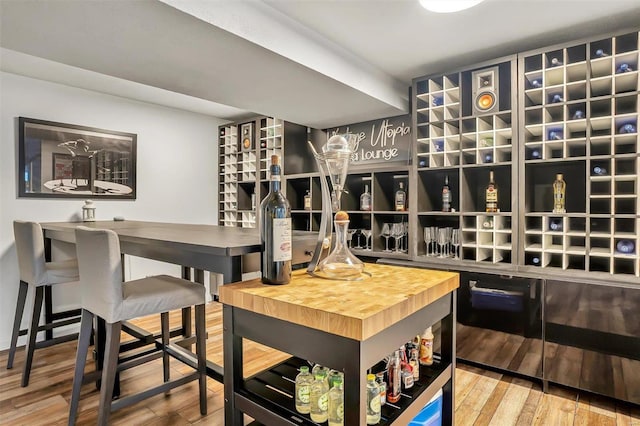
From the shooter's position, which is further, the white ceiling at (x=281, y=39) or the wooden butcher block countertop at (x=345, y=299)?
the white ceiling at (x=281, y=39)

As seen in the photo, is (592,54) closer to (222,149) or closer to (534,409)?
(534,409)

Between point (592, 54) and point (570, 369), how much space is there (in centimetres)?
200

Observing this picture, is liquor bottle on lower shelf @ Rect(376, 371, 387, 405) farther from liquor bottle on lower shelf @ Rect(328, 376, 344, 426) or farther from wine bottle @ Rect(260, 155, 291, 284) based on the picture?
wine bottle @ Rect(260, 155, 291, 284)

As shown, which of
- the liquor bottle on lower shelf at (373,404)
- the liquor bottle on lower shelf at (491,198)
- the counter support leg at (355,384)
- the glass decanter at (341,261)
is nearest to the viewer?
the counter support leg at (355,384)

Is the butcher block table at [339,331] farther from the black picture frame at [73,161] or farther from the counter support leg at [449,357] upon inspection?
the black picture frame at [73,161]

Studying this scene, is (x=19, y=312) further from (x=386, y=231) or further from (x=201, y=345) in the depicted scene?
(x=386, y=231)

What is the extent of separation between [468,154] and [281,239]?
7.25 ft

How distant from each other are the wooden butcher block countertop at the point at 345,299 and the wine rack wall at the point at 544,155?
150cm

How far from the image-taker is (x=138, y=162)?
3.89m

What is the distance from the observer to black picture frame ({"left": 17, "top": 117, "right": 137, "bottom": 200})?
3.08 metres

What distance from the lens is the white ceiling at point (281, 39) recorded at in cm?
167

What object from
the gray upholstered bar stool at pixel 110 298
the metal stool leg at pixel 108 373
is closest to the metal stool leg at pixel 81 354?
the gray upholstered bar stool at pixel 110 298

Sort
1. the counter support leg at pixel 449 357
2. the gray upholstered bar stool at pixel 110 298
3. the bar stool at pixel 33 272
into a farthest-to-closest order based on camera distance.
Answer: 1. the bar stool at pixel 33 272
2. the gray upholstered bar stool at pixel 110 298
3. the counter support leg at pixel 449 357

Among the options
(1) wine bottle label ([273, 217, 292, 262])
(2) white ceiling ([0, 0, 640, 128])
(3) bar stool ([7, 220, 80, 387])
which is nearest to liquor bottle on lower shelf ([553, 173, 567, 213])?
(2) white ceiling ([0, 0, 640, 128])
